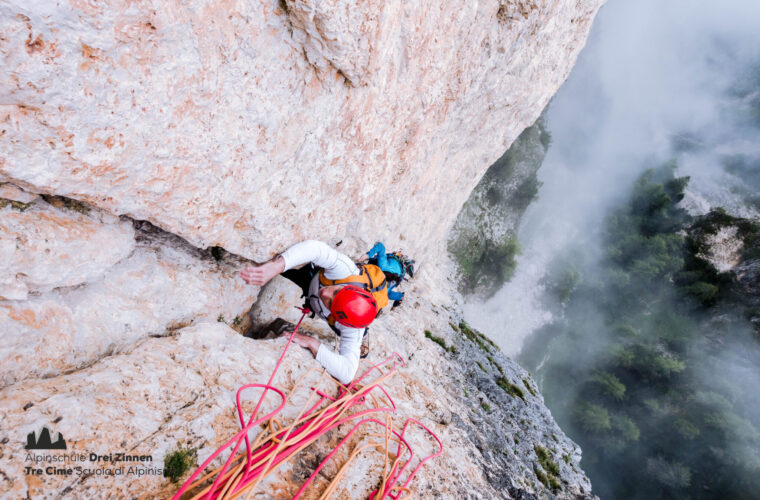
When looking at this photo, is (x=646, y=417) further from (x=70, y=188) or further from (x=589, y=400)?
(x=70, y=188)

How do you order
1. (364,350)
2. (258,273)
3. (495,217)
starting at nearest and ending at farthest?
(258,273), (364,350), (495,217)

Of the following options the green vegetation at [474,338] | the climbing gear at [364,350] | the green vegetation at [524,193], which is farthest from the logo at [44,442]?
the green vegetation at [524,193]

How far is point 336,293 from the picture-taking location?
3.34 meters

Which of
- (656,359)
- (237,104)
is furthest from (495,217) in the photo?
(237,104)

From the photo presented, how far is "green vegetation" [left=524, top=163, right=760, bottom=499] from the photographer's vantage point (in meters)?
16.2

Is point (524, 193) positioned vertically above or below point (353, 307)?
above

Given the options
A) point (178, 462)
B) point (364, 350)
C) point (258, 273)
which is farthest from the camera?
point (364, 350)

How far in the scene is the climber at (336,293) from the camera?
305 cm

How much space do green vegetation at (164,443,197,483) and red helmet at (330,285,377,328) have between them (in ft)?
5.02

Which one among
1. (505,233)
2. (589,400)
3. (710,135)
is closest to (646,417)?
(589,400)

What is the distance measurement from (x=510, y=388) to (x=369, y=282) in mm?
3790

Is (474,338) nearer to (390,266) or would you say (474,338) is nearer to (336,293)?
(390,266)

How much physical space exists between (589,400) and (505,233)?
11.5 meters

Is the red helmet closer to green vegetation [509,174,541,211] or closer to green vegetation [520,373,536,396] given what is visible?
green vegetation [520,373,536,396]
